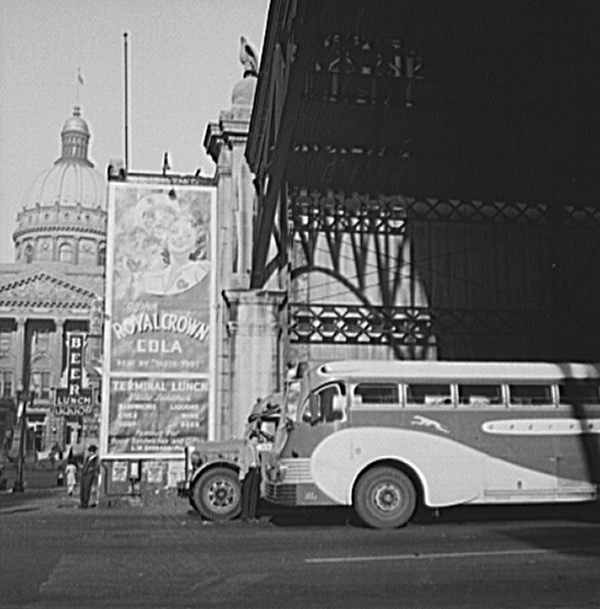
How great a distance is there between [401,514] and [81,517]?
736 cm

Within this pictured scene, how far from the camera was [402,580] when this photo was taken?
31.9 feet

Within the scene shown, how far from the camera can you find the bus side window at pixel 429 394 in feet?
53.7

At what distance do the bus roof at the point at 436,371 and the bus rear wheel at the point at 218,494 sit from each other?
3.24m

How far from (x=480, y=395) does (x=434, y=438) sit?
1.14 m

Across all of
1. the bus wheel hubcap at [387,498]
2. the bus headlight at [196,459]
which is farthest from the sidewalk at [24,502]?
the bus wheel hubcap at [387,498]

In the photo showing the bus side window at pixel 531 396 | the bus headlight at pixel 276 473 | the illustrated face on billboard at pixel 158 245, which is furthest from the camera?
the illustrated face on billboard at pixel 158 245

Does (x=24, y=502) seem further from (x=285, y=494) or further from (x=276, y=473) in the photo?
(x=285, y=494)

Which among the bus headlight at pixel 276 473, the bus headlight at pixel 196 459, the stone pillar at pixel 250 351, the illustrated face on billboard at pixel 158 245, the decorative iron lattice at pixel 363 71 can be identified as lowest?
the bus headlight at pixel 276 473

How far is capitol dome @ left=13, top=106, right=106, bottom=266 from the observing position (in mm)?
143750

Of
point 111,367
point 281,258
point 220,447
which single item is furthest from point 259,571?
point 281,258

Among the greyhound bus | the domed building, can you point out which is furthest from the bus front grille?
the domed building

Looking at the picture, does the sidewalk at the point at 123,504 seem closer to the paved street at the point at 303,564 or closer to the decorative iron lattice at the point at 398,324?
the paved street at the point at 303,564

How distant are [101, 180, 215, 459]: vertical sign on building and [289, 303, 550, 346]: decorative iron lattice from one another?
3.87 metres

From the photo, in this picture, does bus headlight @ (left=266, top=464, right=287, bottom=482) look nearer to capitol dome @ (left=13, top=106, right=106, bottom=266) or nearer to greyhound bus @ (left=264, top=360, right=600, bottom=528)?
greyhound bus @ (left=264, top=360, right=600, bottom=528)
